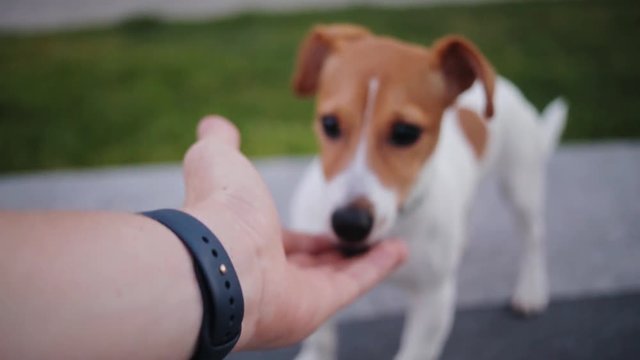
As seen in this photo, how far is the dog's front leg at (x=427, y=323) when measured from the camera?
1.77 meters

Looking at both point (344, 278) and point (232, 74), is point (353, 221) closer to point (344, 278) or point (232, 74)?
point (344, 278)

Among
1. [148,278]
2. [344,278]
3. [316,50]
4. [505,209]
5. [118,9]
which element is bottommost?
[505,209]

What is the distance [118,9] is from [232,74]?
6.04 feet

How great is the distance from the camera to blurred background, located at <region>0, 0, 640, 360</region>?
2.22 meters

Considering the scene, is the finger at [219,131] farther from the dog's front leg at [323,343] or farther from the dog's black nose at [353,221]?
the dog's front leg at [323,343]

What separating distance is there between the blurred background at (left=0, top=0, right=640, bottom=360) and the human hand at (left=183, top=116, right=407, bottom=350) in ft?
2.14

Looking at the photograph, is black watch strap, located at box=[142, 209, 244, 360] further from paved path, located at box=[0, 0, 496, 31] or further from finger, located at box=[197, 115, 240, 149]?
paved path, located at box=[0, 0, 496, 31]

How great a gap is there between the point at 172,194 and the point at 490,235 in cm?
131

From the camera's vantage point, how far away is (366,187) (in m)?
1.57

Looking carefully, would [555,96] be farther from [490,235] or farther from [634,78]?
[490,235]

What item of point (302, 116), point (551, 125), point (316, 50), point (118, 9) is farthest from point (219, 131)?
point (118, 9)

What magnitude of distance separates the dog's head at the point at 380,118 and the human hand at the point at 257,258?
0.13 m

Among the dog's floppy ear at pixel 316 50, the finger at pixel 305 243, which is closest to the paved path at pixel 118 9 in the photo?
the dog's floppy ear at pixel 316 50

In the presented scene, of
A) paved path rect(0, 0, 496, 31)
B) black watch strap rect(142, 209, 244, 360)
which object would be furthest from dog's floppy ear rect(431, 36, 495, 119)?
paved path rect(0, 0, 496, 31)
